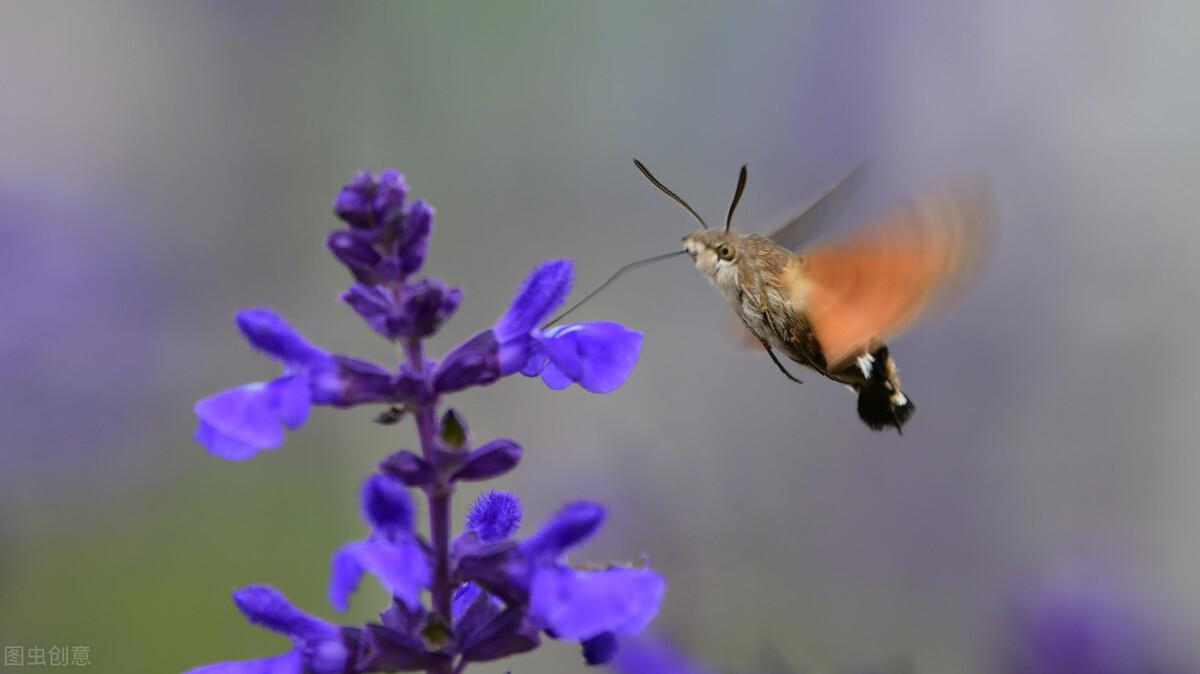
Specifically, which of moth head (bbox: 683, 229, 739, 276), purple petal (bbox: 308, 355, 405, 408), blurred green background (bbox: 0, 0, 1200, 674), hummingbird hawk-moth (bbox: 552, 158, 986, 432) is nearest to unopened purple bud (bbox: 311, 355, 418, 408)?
purple petal (bbox: 308, 355, 405, 408)

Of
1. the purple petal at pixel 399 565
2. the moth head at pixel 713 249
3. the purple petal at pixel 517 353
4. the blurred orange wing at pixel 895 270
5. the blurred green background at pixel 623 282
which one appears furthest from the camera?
Result: the blurred green background at pixel 623 282

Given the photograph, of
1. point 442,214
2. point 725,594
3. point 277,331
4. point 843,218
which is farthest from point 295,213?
point 277,331

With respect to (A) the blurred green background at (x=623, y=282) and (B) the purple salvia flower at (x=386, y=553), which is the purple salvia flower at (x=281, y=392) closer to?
(B) the purple salvia flower at (x=386, y=553)

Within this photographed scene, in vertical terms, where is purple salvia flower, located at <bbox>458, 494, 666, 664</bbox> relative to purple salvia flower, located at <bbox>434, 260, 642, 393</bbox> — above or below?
below

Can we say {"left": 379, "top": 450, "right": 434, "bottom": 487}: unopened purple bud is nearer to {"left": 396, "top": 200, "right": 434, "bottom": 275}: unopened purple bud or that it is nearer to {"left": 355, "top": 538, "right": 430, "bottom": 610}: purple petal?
{"left": 355, "top": 538, "right": 430, "bottom": 610}: purple petal

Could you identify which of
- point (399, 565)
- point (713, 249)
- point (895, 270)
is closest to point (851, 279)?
point (895, 270)

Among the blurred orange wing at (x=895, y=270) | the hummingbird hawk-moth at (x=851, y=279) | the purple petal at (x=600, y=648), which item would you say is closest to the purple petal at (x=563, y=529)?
the purple petal at (x=600, y=648)
